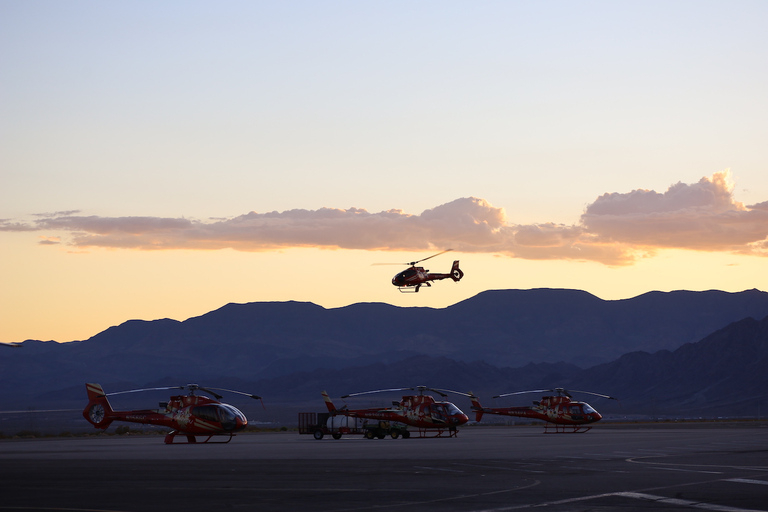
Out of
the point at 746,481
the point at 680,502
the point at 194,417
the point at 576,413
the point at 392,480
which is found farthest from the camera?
the point at 576,413

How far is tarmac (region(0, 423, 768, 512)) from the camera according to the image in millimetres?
20078

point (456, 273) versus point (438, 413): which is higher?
point (456, 273)

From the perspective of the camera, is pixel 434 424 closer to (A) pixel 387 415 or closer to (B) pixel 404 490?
(A) pixel 387 415

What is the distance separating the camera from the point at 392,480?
2567 centimetres

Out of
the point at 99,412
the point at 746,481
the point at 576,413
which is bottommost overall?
the point at 576,413

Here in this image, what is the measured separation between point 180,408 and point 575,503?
33098 mm

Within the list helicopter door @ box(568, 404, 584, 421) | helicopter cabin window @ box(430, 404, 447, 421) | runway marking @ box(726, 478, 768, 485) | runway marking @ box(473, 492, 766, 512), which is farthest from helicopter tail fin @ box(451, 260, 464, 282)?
runway marking @ box(473, 492, 766, 512)

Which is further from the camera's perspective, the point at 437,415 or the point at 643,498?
the point at 437,415

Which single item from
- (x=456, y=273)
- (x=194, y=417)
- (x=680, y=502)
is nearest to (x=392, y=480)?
(x=680, y=502)

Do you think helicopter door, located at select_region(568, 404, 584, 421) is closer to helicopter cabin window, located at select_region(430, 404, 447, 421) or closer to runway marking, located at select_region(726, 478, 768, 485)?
helicopter cabin window, located at select_region(430, 404, 447, 421)

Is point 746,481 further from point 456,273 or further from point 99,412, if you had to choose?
point 456,273

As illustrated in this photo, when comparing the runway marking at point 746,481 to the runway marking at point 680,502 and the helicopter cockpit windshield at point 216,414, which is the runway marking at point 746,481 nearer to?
the runway marking at point 680,502

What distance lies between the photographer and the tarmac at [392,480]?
2008 centimetres

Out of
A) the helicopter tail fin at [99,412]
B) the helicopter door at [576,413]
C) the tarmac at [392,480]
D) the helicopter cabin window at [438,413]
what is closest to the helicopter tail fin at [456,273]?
the helicopter door at [576,413]
